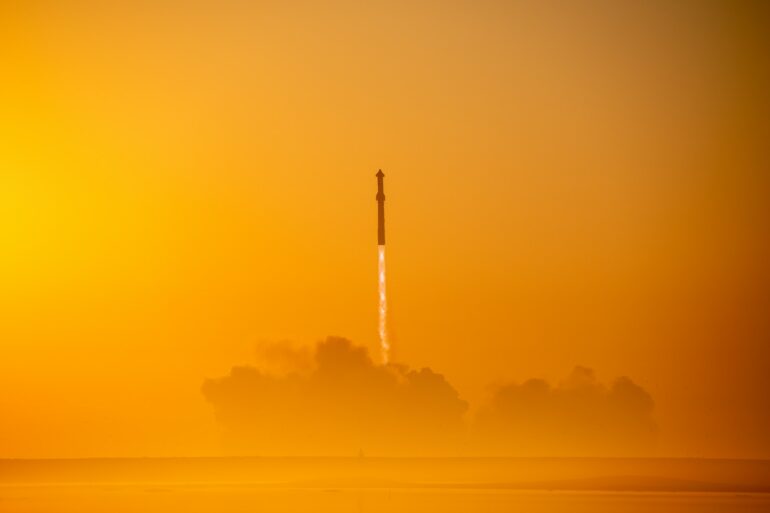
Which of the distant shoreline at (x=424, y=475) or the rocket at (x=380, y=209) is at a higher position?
Result: the rocket at (x=380, y=209)

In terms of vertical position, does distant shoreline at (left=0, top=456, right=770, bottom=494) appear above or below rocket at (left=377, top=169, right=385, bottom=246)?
below

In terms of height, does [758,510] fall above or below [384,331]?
below

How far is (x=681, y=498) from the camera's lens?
359 ft

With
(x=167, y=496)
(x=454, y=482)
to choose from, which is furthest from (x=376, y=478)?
(x=167, y=496)

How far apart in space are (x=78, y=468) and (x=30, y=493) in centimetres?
5891

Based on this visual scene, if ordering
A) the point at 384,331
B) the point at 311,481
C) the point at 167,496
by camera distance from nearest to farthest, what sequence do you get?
the point at 167,496, the point at 384,331, the point at 311,481

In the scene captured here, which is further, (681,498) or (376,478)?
(376,478)

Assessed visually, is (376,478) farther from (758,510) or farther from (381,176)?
(758,510)

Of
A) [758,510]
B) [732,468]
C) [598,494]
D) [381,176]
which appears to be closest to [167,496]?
[381,176]

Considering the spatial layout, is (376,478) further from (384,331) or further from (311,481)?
(384,331)

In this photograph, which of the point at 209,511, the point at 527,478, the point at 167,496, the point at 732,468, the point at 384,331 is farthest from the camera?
the point at 732,468

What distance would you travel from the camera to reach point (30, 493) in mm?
106562

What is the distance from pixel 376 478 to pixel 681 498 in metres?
39.1

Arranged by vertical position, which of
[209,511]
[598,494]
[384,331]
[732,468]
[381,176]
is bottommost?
[732,468]
